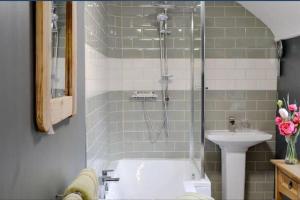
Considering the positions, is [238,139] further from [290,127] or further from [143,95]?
[143,95]

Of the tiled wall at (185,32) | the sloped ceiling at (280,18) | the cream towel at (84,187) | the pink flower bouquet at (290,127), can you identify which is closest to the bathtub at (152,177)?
the pink flower bouquet at (290,127)

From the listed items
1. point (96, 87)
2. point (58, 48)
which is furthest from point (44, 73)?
point (96, 87)

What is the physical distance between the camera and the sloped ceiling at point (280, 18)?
11.6 feet

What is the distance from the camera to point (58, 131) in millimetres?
1779

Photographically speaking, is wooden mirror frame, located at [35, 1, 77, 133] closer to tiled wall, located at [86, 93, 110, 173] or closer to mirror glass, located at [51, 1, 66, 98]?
mirror glass, located at [51, 1, 66, 98]

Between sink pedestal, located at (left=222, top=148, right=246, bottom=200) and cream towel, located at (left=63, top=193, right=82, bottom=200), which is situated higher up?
cream towel, located at (left=63, top=193, right=82, bottom=200)

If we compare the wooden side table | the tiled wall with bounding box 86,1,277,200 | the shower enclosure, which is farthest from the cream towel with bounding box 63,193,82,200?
the shower enclosure

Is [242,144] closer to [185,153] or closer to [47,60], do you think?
[185,153]

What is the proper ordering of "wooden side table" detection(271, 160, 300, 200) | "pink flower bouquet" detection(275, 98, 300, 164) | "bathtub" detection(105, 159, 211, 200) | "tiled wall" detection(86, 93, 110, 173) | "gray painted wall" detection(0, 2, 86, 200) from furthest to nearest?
"bathtub" detection(105, 159, 211, 200) < "pink flower bouquet" detection(275, 98, 300, 164) < "wooden side table" detection(271, 160, 300, 200) < "tiled wall" detection(86, 93, 110, 173) < "gray painted wall" detection(0, 2, 86, 200)

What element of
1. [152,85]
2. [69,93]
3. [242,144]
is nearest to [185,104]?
[152,85]

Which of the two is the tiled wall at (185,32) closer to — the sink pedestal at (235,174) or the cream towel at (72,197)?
the sink pedestal at (235,174)

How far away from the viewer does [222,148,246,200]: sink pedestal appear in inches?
161

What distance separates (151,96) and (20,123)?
294 cm

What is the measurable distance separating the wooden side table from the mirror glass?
6.81 feet
